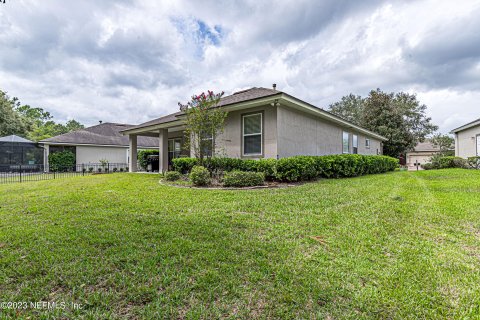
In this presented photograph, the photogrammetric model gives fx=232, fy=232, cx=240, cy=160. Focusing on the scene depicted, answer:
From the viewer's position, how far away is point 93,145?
20.7 m

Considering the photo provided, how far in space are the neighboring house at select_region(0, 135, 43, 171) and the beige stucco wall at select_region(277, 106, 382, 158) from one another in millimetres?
20448

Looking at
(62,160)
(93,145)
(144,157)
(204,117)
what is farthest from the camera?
(93,145)

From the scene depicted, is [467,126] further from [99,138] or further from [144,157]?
[99,138]

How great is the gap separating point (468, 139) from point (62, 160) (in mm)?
32240

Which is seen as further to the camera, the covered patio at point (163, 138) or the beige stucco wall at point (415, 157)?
the beige stucco wall at point (415, 157)

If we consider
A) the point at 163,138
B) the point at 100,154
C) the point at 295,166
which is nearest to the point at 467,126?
the point at 295,166

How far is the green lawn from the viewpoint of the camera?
191 centimetres

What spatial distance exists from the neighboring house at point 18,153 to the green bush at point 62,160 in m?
1.28

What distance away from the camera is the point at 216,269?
2426 mm

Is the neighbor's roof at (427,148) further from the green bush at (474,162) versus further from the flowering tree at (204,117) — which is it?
the flowering tree at (204,117)

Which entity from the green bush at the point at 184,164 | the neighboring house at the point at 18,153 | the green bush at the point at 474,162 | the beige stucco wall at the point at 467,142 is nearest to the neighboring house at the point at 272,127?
the green bush at the point at 184,164

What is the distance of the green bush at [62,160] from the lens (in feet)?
62.0

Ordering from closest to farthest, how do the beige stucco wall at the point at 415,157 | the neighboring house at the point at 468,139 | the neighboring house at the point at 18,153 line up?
the neighboring house at the point at 468,139 → the neighboring house at the point at 18,153 → the beige stucco wall at the point at 415,157

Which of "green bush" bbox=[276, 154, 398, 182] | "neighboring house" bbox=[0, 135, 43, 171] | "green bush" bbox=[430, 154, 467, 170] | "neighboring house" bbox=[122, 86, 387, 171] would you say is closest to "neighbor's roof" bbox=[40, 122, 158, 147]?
"neighboring house" bbox=[0, 135, 43, 171]
